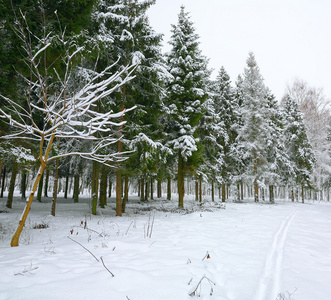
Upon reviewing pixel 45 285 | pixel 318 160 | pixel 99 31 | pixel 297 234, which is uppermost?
pixel 99 31

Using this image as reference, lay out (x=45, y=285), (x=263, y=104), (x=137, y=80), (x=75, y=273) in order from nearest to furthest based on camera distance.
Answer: (x=45, y=285)
(x=75, y=273)
(x=137, y=80)
(x=263, y=104)

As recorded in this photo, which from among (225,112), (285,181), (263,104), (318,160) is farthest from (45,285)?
(318,160)

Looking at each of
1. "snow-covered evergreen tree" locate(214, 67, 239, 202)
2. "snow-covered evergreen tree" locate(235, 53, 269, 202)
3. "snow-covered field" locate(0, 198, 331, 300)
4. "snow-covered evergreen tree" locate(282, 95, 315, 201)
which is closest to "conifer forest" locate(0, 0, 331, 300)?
"snow-covered field" locate(0, 198, 331, 300)

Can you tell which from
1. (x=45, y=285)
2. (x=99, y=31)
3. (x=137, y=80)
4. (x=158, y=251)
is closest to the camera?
(x=45, y=285)

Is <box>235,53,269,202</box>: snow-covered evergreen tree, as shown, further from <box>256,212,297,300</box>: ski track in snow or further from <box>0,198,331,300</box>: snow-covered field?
<box>256,212,297,300</box>: ski track in snow

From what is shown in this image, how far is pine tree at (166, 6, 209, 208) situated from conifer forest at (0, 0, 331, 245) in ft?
0.25

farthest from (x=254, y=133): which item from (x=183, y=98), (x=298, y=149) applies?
(x=183, y=98)

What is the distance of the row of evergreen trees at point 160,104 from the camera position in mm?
7410

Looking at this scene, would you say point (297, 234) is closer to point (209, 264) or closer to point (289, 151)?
point (209, 264)

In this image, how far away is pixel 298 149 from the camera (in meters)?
25.9

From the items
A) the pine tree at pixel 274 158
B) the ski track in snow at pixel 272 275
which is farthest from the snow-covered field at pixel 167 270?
the pine tree at pixel 274 158

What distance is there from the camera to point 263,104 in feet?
74.0

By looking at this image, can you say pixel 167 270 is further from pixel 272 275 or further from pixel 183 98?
pixel 183 98

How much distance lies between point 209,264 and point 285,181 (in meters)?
26.3
